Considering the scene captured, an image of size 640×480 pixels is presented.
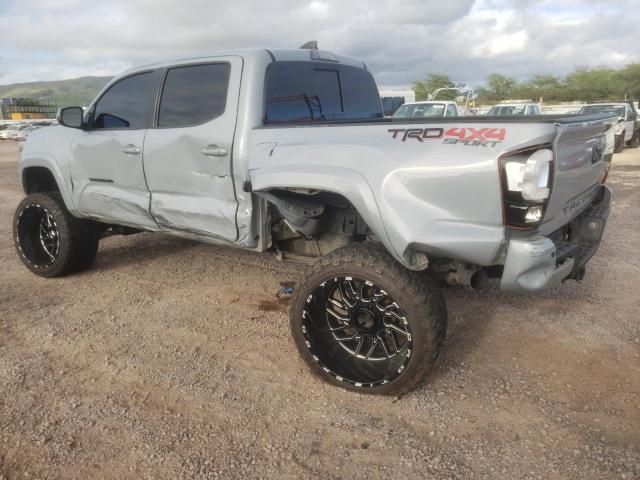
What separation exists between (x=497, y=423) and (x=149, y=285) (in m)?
3.18

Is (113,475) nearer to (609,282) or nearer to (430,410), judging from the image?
(430,410)

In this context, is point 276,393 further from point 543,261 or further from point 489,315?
point 489,315

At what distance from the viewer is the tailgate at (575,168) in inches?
97.7

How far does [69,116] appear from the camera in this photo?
13.4ft

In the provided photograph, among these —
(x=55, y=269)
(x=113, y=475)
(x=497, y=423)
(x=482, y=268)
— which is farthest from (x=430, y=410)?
(x=55, y=269)

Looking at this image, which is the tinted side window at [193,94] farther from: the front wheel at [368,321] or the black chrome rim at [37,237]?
the black chrome rim at [37,237]

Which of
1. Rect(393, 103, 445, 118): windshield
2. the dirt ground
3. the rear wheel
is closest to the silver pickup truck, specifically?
the rear wheel

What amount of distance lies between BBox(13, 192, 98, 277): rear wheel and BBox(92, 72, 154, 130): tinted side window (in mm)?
919

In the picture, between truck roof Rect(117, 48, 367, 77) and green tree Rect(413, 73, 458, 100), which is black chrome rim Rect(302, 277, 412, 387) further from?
green tree Rect(413, 73, 458, 100)

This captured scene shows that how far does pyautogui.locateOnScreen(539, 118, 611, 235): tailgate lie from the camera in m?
2.48

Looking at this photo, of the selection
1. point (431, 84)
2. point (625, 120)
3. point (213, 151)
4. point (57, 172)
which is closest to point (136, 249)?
point (57, 172)

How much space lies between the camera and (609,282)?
455cm

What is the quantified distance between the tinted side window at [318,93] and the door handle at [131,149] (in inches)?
43.9

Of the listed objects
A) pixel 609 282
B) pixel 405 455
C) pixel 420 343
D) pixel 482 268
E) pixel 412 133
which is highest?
pixel 412 133
